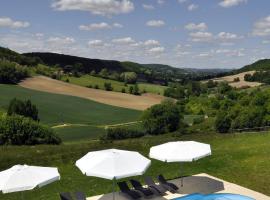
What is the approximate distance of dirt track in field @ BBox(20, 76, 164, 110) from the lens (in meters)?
102

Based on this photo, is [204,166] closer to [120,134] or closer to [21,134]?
[21,134]

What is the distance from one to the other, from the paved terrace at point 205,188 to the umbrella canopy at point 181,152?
187cm

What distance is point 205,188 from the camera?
18.7 m

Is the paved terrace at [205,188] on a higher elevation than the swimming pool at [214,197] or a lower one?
lower

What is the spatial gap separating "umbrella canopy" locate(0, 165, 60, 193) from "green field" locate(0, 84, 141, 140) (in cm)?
5924

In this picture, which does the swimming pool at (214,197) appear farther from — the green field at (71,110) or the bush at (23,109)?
the bush at (23,109)

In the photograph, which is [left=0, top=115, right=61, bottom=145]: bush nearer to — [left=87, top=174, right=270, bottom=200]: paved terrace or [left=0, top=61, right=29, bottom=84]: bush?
[left=87, top=174, right=270, bottom=200]: paved terrace

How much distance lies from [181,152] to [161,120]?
68103 millimetres

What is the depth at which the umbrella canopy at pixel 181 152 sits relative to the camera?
55.2ft

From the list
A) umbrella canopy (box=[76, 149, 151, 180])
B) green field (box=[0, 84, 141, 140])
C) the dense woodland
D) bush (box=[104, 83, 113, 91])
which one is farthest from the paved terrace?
bush (box=[104, 83, 113, 91])

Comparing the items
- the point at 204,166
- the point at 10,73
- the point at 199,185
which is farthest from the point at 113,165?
the point at 10,73

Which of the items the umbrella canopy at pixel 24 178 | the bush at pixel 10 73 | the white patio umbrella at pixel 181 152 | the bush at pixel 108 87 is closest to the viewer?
the umbrella canopy at pixel 24 178

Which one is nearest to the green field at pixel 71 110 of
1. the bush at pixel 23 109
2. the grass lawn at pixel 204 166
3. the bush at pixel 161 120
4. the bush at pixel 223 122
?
the bush at pixel 23 109

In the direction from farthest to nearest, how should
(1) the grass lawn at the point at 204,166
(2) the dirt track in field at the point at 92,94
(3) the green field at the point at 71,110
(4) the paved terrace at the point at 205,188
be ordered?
(2) the dirt track in field at the point at 92,94, (3) the green field at the point at 71,110, (1) the grass lawn at the point at 204,166, (4) the paved terrace at the point at 205,188
